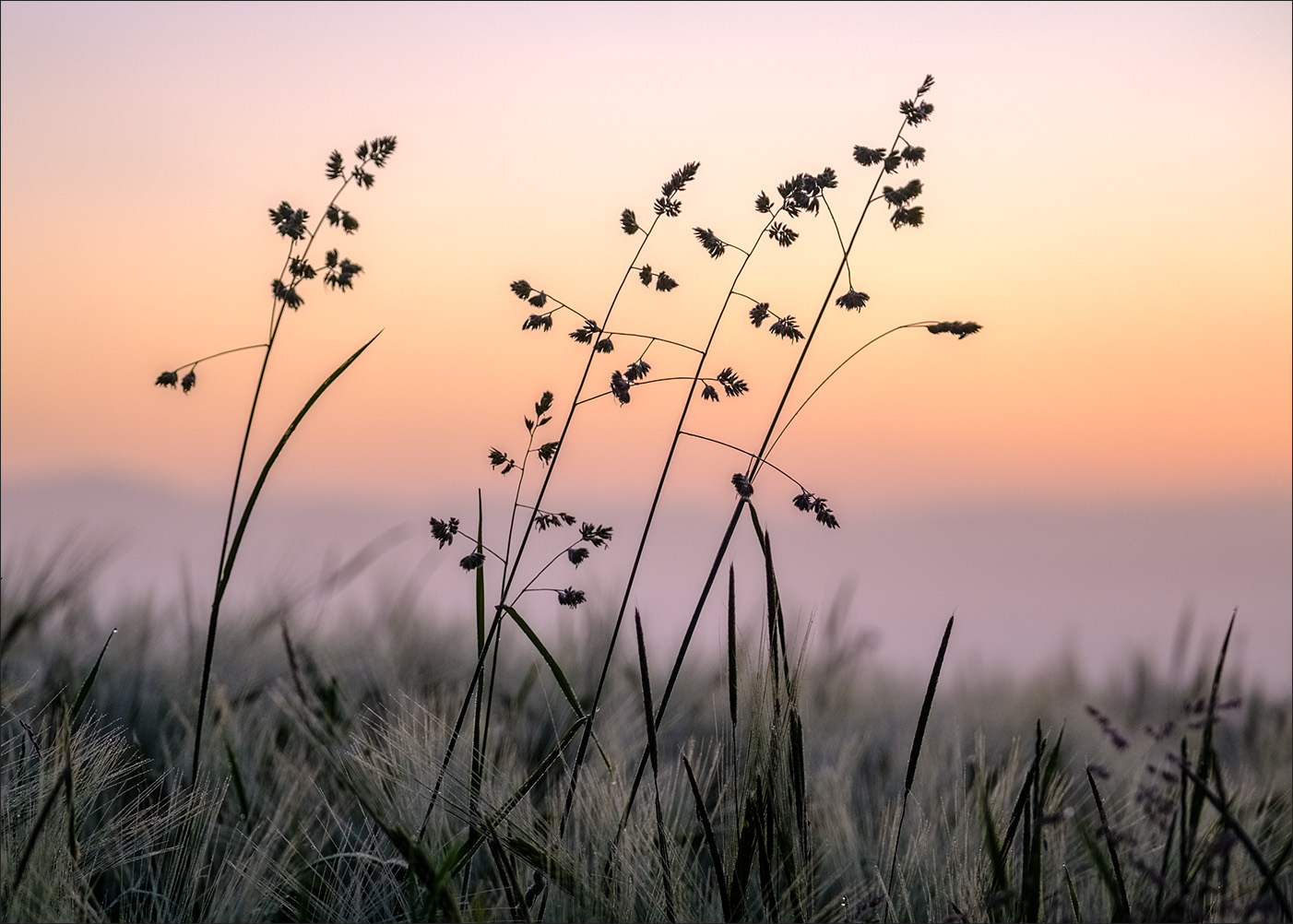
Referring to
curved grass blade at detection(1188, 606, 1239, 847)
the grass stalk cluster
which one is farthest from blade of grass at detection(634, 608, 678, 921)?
curved grass blade at detection(1188, 606, 1239, 847)

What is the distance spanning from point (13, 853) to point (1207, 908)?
1.92 m

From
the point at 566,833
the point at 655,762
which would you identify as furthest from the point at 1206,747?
the point at 566,833

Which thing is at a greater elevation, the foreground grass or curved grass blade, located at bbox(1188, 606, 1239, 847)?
curved grass blade, located at bbox(1188, 606, 1239, 847)

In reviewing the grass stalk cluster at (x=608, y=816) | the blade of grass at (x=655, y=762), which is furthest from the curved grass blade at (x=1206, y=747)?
the blade of grass at (x=655, y=762)

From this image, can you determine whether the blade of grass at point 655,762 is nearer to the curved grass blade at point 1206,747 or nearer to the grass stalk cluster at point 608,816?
the grass stalk cluster at point 608,816

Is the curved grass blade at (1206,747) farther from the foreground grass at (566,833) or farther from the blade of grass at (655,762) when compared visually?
the blade of grass at (655,762)

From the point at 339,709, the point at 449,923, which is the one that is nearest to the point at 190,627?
the point at 339,709

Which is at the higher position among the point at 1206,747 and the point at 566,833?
the point at 1206,747

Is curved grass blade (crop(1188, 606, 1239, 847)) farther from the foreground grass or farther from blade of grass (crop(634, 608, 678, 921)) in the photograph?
blade of grass (crop(634, 608, 678, 921))

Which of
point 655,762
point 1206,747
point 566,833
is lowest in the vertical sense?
point 566,833

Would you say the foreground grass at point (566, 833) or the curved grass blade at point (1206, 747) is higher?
the curved grass blade at point (1206, 747)

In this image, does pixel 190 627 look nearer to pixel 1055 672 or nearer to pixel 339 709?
pixel 339 709

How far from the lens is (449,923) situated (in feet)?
4.79

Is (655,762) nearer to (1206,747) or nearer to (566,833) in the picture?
(566,833)
